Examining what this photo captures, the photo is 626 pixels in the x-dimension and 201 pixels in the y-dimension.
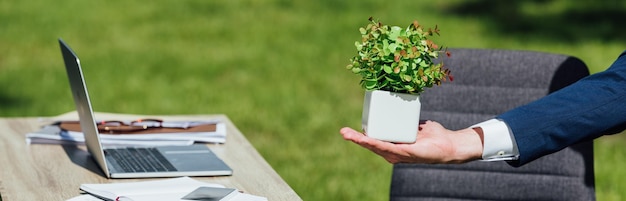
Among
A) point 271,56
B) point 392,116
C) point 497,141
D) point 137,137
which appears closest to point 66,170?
point 137,137

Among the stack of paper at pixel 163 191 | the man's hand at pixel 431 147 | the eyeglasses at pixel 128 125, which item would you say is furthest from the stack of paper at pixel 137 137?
the man's hand at pixel 431 147

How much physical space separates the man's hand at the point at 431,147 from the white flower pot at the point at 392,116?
0.02m

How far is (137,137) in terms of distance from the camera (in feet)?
10.8

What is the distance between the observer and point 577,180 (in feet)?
11.4

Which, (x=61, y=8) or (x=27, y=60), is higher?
(x=61, y=8)

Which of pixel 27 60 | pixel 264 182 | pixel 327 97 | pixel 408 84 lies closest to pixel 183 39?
pixel 27 60

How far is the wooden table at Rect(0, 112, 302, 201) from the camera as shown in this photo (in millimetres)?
2781

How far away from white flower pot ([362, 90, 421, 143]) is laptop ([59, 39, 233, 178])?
2.30ft

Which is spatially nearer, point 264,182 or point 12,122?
point 264,182

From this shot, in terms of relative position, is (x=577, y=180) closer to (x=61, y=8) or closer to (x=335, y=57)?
(x=335, y=57)

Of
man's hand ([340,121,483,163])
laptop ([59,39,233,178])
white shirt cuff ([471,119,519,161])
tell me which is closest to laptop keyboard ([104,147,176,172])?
laptop ([59,39,233,178])

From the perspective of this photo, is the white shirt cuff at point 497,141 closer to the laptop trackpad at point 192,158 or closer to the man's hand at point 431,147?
the man's hand at point 431,147

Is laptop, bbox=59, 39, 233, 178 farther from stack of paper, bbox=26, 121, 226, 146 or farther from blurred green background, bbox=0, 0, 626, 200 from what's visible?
blurred green background, bbox=0, 0, 626, 200

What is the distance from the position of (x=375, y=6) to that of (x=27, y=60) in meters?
3.31
